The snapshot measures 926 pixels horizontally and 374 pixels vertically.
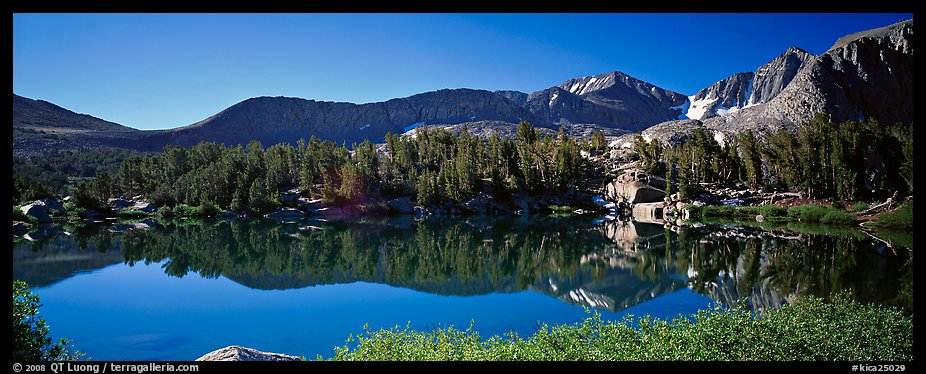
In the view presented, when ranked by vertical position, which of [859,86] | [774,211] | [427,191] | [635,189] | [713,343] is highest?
[859,86]

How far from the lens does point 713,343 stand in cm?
702

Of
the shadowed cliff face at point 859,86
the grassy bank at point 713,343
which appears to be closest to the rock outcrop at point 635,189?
the shadowed cliff face at point 859,86

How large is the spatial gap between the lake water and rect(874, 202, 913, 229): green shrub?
11.2 ft

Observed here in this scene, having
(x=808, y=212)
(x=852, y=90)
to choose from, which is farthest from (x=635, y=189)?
(x=852, y=90)

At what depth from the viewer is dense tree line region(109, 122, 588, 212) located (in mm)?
68312

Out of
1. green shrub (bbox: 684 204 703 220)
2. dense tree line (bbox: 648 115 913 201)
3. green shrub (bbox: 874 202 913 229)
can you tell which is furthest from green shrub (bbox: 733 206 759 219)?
green shrub (bbox: 874 202 913 229)

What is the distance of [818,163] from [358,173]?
58.3m

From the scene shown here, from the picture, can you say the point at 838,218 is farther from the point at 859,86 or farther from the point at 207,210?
the point at 859,86

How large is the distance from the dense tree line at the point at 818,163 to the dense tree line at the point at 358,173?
57.8ft

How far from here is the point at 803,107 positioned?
335ft

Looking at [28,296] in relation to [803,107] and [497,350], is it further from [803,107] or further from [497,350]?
[803,107]

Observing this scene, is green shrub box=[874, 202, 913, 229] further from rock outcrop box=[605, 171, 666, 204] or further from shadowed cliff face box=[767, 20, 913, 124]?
shadowed cliff face box=[767, 20, 913, 124]
